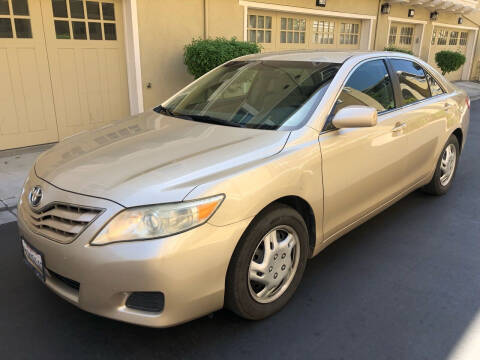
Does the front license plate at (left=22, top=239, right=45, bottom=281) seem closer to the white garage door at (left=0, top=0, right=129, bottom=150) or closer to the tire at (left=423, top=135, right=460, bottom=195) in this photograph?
the tire at (left=423, top=135, right=460, bottom=195)

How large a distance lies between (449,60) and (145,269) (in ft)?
52.0

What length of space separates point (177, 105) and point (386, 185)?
1.89 m

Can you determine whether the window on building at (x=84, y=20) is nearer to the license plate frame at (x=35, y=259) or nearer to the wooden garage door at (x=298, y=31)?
→ the wooden garage door at (x=298, y=31)

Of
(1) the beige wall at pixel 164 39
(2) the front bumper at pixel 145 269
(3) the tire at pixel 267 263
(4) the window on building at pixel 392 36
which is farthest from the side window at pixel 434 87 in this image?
(4) the window on building at pixel 392 36

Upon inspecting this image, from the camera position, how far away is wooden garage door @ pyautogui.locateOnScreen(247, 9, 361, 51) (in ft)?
31.4

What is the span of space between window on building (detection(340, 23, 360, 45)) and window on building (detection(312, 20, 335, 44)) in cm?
52

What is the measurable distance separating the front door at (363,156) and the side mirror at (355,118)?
0.09m

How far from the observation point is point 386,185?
3.49 meters

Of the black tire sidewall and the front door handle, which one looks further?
the black tire sidewall

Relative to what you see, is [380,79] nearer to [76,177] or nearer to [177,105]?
[177,105]

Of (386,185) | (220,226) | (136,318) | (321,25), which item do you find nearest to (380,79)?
(386,185)

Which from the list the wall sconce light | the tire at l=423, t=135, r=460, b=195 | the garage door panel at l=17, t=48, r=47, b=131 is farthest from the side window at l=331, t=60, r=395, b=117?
the wall sconce light

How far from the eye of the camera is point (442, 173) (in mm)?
4672

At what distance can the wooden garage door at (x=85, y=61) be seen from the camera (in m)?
6.38
